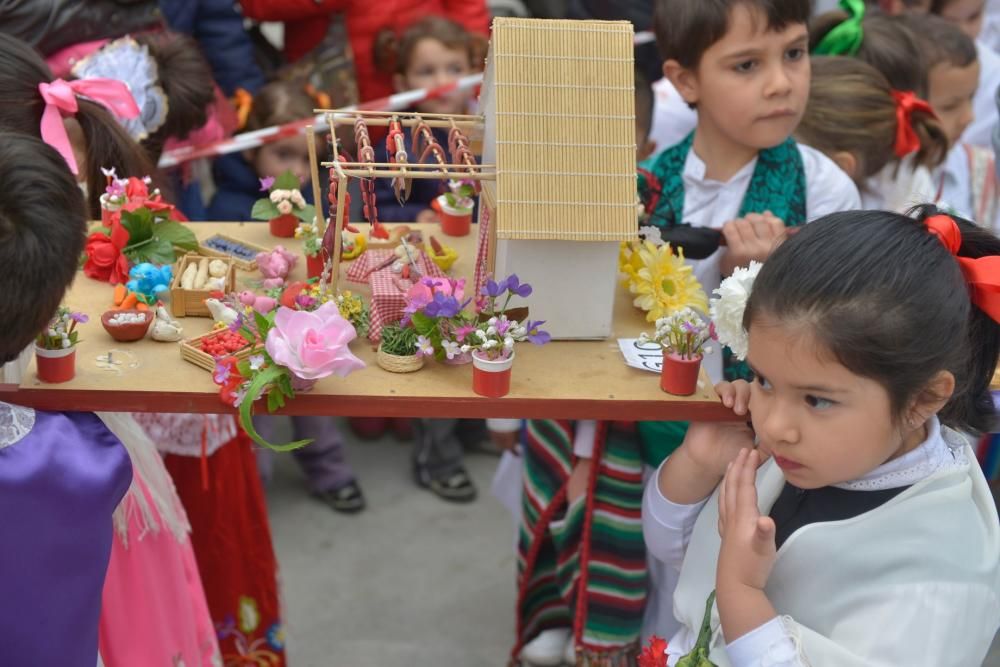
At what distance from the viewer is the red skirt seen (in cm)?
239

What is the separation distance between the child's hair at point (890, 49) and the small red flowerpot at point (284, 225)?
66.3 inches

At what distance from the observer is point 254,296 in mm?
1819

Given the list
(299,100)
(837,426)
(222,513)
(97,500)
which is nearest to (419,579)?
(222,513)

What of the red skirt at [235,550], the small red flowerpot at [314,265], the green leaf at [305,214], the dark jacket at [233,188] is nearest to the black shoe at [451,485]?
the dark jacket at [233,188]

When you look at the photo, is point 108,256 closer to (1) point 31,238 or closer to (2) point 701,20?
(1) point 31,238

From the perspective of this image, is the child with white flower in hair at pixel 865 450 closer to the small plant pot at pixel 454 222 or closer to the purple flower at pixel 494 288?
the purple flower at pixel 494 288

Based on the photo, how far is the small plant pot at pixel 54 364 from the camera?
1553 mm

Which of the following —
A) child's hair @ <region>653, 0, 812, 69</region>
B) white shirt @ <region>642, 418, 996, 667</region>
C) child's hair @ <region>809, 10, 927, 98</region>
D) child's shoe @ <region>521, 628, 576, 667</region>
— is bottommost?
child's shoe @ <region>521, 628, 576, 667</region>

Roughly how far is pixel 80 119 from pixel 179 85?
702 millimetres

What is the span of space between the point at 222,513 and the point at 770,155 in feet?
4.50

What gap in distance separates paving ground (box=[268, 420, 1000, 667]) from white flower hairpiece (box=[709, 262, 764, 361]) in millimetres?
1631

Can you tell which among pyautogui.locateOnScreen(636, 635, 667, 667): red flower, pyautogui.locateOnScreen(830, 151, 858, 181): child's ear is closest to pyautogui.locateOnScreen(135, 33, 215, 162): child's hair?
pyautogui.locateOnScreen(830, 151, 858, 181): child's ear

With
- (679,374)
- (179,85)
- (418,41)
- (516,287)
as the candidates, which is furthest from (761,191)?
(418,41)

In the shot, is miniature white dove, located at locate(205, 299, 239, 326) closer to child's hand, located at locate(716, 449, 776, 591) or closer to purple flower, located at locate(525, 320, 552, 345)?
purple flower, located at locate(525, 320, 552, 345)
